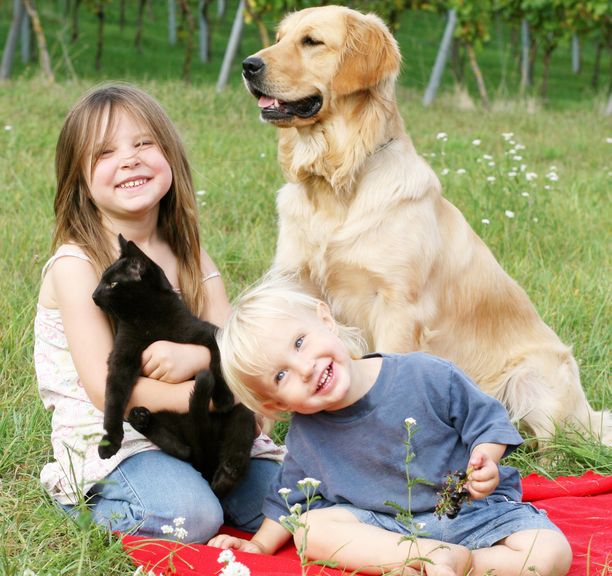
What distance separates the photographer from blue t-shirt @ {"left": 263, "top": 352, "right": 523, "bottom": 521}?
2668 mm

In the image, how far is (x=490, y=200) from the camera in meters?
5.63

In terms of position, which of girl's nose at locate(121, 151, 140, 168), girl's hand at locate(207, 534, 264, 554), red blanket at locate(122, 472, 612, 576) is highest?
girl's nose at locate(121, 151, 140, 168)

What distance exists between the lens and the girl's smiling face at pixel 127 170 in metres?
3.04

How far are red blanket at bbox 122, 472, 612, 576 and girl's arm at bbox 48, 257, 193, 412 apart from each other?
17.3 inches

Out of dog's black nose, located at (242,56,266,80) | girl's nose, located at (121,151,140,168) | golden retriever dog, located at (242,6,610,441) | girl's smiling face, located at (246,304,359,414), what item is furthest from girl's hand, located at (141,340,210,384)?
dog's black nose, located at (242,56,266,80)

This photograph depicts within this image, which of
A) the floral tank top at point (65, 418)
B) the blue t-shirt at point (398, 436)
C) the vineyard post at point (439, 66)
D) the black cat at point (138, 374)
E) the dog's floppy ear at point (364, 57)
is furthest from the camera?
the vineyard post at point (439, 66)

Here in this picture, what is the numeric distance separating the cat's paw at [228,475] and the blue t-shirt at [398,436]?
0.29 meters

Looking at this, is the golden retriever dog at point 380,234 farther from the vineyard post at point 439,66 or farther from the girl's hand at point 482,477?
the vineyard post at point 439,66

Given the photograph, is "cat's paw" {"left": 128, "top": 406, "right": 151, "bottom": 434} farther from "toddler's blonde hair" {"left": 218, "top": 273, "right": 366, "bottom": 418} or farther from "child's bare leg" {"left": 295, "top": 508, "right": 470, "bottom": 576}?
"child's bare leg" {"left": 295, "top": 508, "right": 470, "bottom": 576}

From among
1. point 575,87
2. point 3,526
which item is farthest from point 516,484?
point 575,87

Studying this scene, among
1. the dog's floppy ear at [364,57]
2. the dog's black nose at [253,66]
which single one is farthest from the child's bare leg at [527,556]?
the dog's black nose at [253,66]

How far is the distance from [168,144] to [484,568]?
1758 millimetres

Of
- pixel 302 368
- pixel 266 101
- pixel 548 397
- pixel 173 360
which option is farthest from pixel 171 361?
pixel 548 397

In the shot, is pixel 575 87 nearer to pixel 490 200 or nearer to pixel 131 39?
pixel 131 39
